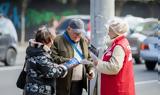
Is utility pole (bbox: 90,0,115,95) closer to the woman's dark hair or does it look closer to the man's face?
the man's face

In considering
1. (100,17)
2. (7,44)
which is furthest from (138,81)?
(100,17)

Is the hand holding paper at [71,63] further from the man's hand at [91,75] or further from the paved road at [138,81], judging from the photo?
the paved road at [138,81]

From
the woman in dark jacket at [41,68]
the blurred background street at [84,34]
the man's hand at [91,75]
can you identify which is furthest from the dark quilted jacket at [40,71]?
the man's hand at [91,75]

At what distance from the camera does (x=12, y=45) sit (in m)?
19.2

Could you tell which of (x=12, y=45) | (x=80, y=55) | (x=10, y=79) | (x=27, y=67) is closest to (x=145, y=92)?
(x=10, y=79)

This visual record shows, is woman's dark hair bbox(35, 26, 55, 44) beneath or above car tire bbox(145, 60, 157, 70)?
above

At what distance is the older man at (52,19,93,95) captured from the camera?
711cm

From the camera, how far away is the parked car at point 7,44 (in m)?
18.6

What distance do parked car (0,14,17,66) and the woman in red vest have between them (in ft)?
41.8

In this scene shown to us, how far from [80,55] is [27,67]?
97 centimetres

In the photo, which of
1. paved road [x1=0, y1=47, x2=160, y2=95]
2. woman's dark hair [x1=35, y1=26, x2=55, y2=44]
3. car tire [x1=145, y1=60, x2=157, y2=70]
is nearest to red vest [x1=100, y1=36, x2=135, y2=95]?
woman's dark hair [x1=35, y1=26, x2=55, y2=44]

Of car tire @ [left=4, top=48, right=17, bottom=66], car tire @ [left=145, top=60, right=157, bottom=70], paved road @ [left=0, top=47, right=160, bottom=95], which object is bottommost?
paved road @ [left=0, top=47, right=160, bottom=95]

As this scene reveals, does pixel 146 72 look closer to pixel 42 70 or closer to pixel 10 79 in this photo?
pixel 10 79

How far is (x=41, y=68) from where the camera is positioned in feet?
20.9
